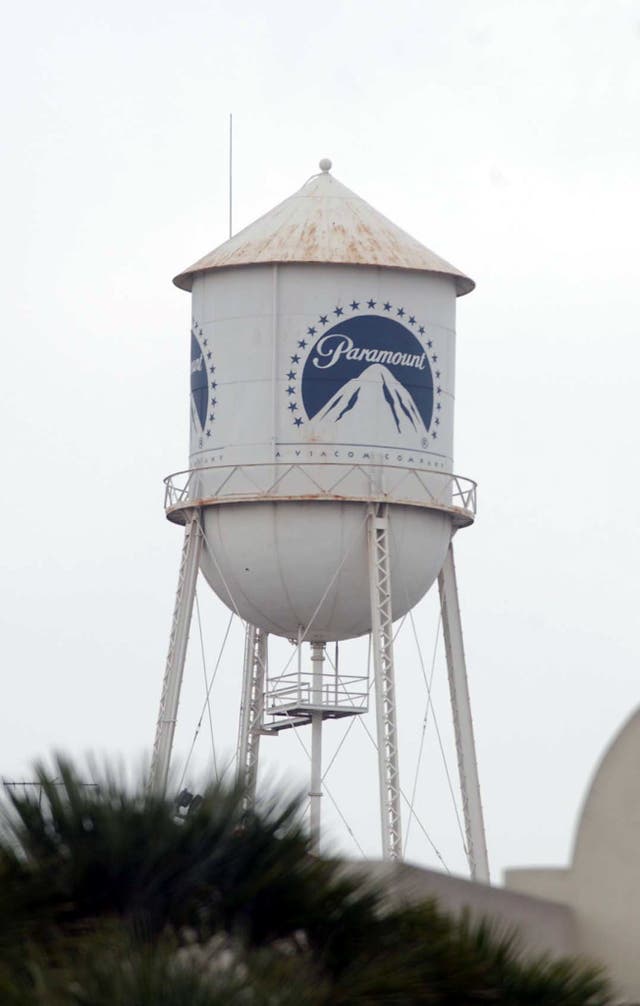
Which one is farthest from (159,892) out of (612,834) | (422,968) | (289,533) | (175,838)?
(289,533)

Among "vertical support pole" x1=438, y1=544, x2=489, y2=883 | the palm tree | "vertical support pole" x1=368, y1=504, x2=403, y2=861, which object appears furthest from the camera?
"vertical support pole" x1=438, y1=544, x2=489, y2=883

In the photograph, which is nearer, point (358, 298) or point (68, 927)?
point (68, 927)

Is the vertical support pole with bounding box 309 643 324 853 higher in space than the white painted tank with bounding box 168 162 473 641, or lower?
lower

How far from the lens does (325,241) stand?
39000 millimetres

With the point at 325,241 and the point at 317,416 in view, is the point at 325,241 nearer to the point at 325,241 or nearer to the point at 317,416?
the point at 325,241

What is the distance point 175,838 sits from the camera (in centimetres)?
1590

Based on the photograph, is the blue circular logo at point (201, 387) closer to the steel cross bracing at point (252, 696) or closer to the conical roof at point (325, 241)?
the conical roof at point (325, 241)

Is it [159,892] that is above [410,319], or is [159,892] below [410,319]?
below

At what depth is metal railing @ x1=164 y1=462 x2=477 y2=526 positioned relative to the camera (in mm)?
38250

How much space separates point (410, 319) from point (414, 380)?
0.93m

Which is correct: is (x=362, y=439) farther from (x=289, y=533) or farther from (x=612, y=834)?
(x=612, y=834)

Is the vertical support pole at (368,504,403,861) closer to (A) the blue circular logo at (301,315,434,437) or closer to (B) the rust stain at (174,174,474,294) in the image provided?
(A) the blue circular logo at (301,315,434,437)

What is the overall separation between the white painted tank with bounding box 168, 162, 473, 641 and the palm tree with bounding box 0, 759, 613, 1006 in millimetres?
22077

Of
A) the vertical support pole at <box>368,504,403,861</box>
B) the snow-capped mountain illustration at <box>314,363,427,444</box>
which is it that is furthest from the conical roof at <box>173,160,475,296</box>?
the vertical support pole at <box>368,504,403,861</box>
